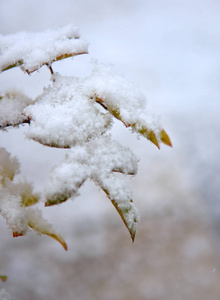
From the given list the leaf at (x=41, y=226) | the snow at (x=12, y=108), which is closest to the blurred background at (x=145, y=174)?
the snow at (x=12, y=108)

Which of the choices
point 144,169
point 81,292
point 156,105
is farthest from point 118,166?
point 156,105

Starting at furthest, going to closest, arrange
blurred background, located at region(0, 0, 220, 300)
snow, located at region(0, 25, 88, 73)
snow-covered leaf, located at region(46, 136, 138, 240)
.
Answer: blurred background, located at region(0, 0, 220, 300) < snow, located at region(0, 25, 88, 73) < snow-covered leaf, located at region(46, 136, 138, 240)

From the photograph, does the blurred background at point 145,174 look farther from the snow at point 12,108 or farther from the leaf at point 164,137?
the leaf at point 164,137

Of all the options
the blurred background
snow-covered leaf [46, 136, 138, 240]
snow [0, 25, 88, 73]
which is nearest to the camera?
snow-covered leaf [46, 136, 138, 240]

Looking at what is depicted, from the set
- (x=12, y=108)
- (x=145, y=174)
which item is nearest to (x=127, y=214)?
(x=12, y=108)

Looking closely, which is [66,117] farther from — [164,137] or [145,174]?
[145,174]

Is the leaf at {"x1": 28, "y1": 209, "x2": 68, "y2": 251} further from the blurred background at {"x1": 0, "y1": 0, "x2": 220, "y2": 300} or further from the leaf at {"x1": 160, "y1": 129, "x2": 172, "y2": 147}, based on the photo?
the blurred background at {"x1": 0, "y1": 0, "x2": 220, "y2": 300}

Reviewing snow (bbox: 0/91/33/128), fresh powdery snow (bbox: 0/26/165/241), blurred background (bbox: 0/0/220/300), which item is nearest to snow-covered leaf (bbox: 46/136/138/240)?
fresh powdery snow (bbox: 0/26/165/241)
